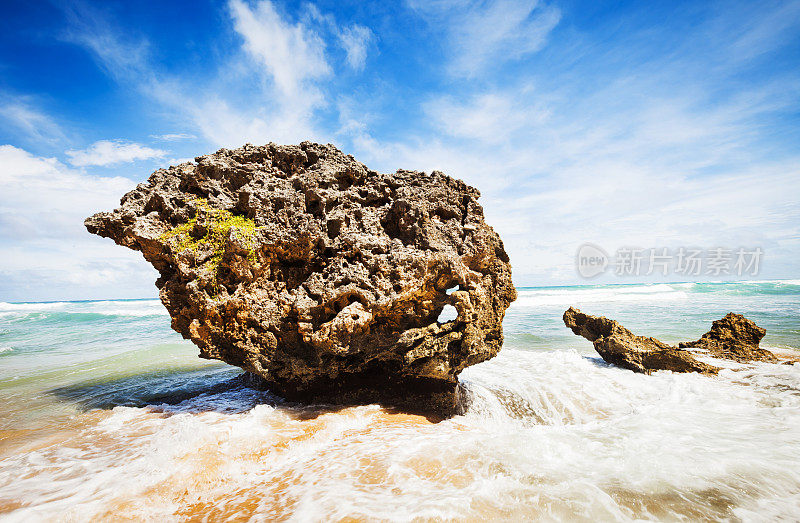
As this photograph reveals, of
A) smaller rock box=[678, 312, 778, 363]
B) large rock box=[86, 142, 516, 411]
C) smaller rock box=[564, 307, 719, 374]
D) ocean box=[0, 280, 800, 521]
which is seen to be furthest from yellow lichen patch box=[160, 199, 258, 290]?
smaller rock box=[678, 312, 778, 363]

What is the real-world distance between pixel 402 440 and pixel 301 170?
4747 mm

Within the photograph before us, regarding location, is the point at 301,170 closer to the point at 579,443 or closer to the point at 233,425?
the point at 233,425

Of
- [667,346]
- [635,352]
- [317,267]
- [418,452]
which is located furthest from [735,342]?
[317,267]

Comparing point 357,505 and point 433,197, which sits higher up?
point 433,197

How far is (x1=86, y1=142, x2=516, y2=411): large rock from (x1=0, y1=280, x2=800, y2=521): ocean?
86 cm

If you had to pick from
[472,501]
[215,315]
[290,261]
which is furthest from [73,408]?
[472,501]

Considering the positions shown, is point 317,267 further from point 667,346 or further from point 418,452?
point 667,346

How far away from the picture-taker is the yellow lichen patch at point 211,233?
5254 millimetres

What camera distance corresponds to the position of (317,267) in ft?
18.5

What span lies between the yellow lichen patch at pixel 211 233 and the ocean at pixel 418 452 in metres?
2.61

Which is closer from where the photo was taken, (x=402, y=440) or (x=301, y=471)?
(x=301, y=471)

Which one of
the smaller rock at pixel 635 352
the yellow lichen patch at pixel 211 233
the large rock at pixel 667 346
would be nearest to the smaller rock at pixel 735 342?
the large rock at pixel 667 346

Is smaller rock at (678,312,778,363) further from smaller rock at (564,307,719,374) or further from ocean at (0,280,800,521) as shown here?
smaller rock at (564,307,719,374)

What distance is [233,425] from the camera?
4.79m
